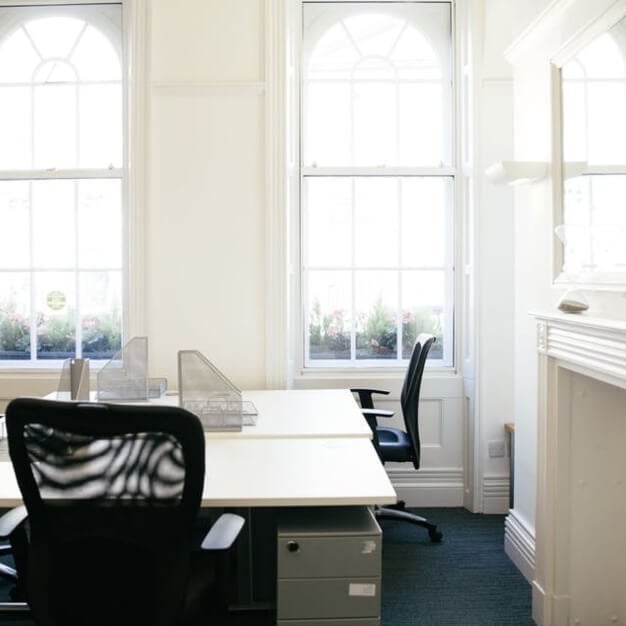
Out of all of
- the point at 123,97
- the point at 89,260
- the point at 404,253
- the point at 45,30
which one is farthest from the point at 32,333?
the point at 404,253

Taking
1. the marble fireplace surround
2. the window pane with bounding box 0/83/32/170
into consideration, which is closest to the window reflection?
the marble fireplace surround

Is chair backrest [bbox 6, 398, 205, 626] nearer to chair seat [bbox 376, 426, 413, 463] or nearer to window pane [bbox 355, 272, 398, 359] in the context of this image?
chair seat [bbox 376, 426, 413, 463]

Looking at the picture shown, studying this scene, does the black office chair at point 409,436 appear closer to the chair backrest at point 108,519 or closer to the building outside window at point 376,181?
the building outside window at point 376,181

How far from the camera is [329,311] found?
387cm

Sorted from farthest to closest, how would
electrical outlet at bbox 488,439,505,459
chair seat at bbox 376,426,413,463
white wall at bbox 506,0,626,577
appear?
electrical outlet at bbox 488,439,505,459 → chair seat at bbox 376,426,413,463 → white wall at bbox 506,0,626,577

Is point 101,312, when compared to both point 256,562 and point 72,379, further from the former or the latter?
point 256,562

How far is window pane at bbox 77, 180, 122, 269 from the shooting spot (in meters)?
3.80

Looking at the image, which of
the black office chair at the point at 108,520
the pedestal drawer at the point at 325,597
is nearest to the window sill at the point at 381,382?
the pedestal drawer at the point at 325,597

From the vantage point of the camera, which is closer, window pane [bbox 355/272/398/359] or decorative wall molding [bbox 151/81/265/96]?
decorative wall molding [bbox 151/81/265/96]

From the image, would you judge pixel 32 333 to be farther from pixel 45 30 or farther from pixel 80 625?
pixel 80 625

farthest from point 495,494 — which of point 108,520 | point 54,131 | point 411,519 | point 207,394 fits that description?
point 54,131

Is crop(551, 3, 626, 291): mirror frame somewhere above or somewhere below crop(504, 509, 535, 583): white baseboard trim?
above

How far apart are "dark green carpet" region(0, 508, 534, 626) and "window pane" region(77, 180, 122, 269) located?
2.05m

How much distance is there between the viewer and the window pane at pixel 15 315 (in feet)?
12.6
